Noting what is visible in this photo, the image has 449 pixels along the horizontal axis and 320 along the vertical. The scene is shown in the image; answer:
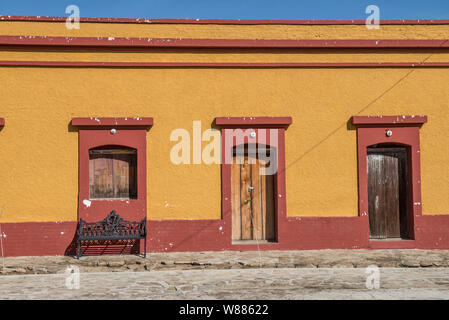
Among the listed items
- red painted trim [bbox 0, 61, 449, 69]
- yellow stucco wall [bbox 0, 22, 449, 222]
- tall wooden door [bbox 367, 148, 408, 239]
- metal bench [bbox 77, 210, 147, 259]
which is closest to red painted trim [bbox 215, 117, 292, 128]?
yellow stucco wall [bbox 0, 22, 449, 222]

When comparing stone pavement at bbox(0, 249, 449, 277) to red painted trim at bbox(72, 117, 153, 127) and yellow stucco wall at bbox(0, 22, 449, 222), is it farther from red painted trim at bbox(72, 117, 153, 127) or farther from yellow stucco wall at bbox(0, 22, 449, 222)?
red painted trim at bbox(72, 117, 153, 127)

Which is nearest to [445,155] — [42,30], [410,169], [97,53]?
[410,169]

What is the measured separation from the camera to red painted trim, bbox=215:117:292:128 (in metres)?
10.7

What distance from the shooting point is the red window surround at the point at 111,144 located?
1038 cm

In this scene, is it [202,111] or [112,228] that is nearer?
[112,228]

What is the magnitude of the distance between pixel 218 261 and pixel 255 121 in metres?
3.12

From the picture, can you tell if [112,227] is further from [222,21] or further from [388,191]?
[388,191]

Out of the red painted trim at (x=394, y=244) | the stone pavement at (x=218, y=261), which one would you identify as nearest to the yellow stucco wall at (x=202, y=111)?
the red painted trim at (x=394, y=244)

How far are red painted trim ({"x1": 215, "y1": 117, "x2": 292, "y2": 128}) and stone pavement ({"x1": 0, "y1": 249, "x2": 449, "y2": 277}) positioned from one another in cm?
273

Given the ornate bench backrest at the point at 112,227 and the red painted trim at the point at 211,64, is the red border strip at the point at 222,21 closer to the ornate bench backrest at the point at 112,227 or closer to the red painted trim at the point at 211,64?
the red painted trim at the point at 211,64

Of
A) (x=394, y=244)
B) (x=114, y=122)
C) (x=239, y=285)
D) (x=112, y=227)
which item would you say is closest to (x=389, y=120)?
(x=394, y=244)

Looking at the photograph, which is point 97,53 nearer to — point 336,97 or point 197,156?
point 197,156

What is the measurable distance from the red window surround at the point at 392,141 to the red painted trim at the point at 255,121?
1.55 metres

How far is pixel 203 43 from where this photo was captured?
10742 millimetres
